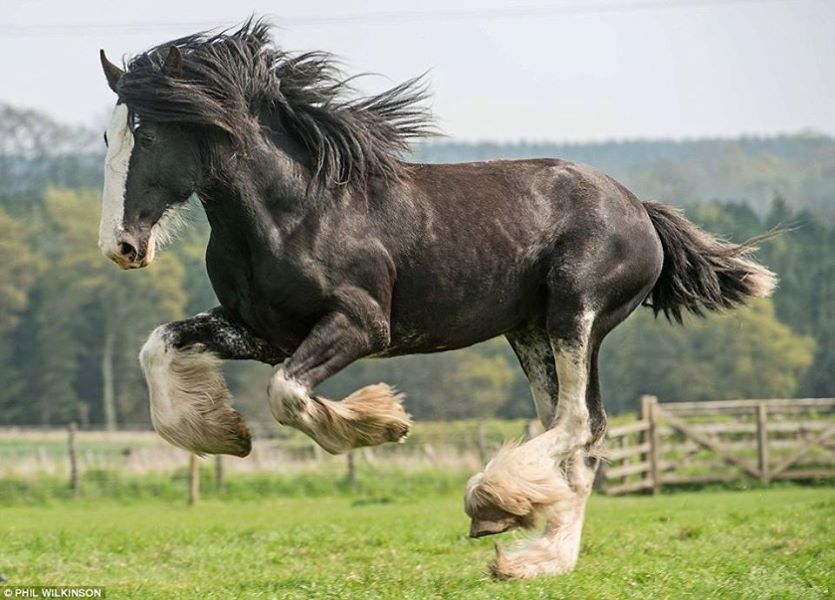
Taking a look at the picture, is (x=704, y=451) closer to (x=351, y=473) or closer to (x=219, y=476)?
(x=351, y=473)

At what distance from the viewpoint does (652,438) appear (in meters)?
25.5

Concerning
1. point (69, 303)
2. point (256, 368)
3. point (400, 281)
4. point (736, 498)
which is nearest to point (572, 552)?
point (400, 281)

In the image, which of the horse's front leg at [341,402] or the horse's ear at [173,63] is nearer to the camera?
the horse's front leg at [341,402]

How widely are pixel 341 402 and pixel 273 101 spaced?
183 cm

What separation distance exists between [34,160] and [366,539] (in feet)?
242

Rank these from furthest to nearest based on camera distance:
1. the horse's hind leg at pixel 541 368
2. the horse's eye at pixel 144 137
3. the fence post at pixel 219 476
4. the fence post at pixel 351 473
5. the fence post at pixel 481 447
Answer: the fence post at pixel 481 447 → the fence post at pixel 351 473 → the fence post at pixel 219 476 → the horse's hind leg at pixel 541 368 → the horse's eye at pixel 144 137

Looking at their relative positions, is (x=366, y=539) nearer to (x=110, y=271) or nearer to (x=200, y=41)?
(x=200, y=41)

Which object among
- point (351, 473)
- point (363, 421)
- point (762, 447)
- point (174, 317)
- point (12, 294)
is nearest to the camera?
point (363, 421)

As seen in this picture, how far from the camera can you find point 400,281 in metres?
7.74

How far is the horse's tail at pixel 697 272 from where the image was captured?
9.16 meters

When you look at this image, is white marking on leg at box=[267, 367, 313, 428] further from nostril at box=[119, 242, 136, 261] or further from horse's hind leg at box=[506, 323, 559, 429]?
horse's hind leg at box=[506, 323, 559, 429]

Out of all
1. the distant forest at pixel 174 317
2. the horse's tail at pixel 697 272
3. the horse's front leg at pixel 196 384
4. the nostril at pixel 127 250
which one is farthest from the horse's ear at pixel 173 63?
the distant forest at pixel 174 317

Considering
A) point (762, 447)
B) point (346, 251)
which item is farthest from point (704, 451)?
point (346, 251)

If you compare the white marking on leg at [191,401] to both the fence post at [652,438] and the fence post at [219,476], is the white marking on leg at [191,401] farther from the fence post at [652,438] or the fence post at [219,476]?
the fence post at [219,476]
